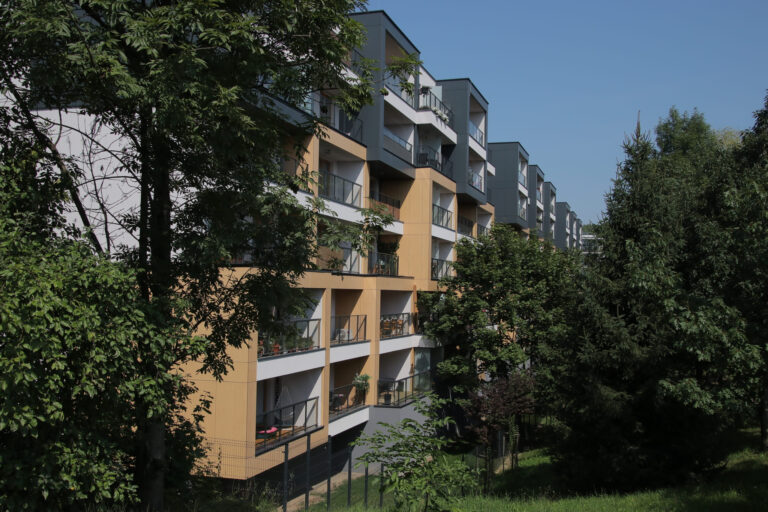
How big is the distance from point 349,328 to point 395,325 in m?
3.94

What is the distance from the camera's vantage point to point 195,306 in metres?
8.30

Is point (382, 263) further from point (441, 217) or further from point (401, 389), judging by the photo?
point (441, 217)

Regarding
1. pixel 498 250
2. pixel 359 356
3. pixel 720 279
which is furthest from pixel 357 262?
pixel 720 279

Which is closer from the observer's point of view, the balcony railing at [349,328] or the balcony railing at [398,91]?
the balcony railing at [349,328]

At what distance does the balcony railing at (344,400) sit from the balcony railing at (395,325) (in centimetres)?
272

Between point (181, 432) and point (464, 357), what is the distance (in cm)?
1969

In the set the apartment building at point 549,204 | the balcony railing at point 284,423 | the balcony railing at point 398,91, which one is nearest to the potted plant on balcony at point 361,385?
the balcony railing at point 284,423

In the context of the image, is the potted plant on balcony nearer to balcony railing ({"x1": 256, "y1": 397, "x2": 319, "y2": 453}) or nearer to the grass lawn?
balcony railing ({"x1": 256, "y1": 397, "x2": 319, "y2": 453})

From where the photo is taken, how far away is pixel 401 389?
2494 centimetres

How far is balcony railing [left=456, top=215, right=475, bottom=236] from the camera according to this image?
34.9 m

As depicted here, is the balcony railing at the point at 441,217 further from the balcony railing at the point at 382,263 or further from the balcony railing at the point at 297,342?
the balcony railing at the point at 297,342

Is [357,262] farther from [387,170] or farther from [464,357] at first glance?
[464,357]

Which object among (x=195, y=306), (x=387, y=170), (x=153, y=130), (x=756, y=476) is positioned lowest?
(x=756, y=476)

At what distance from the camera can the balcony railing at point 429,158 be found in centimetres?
2945
